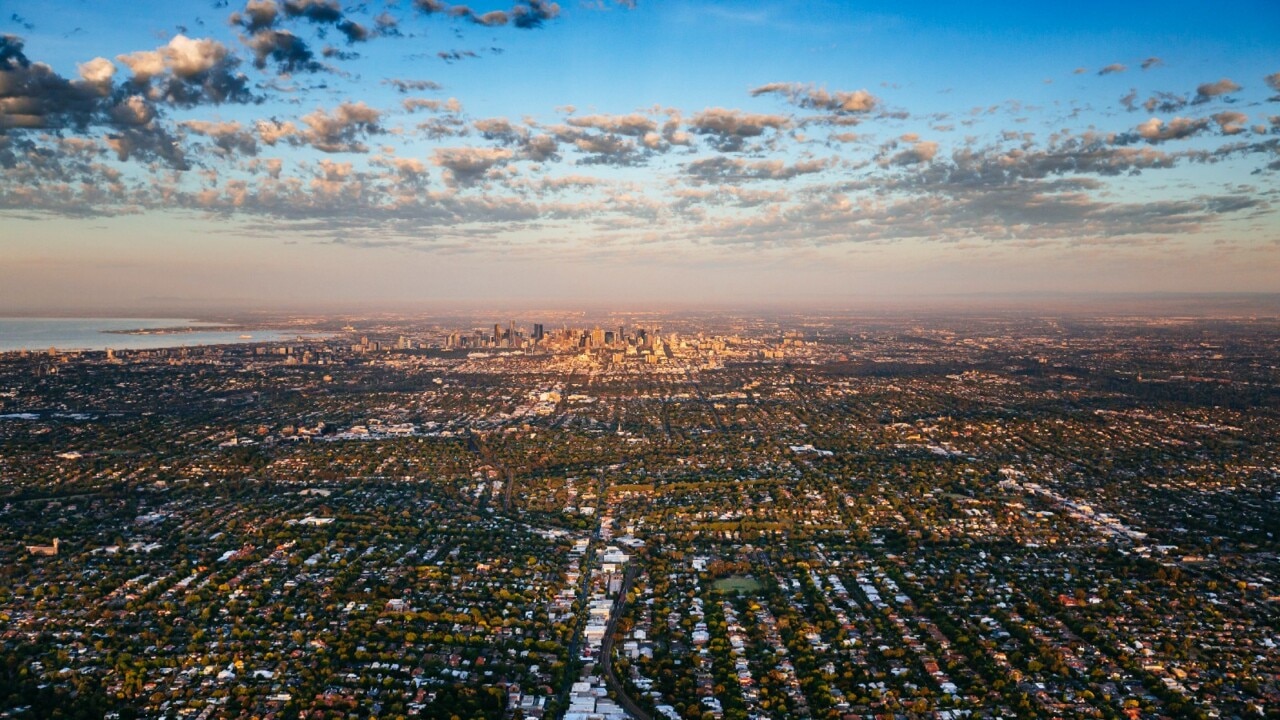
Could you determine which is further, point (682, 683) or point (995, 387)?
point (995, 387)

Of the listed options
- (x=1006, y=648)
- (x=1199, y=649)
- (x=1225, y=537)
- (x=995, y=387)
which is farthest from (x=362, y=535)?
(x=995, y=387)

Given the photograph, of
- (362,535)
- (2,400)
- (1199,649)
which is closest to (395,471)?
(362,535)

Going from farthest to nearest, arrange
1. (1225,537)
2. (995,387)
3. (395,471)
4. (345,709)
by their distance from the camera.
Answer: (995,387) < (395,471) < (1225,537) < (345,709)

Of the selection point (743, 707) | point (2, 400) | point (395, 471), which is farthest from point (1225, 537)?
point (2, 400)

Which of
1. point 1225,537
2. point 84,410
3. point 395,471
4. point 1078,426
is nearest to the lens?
point 1225,537

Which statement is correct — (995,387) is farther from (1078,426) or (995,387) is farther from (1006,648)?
(1006,648)

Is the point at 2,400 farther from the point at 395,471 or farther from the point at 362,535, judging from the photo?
the point at 362,535

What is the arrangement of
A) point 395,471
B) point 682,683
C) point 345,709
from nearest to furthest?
point 345,709 → point 682,683 → point 395,471

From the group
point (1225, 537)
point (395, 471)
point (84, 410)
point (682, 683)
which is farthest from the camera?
point (84, 410)

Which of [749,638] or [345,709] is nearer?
[345,709]
